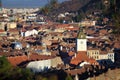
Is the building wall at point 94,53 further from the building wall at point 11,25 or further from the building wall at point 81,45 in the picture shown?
the building wall at point 11,25

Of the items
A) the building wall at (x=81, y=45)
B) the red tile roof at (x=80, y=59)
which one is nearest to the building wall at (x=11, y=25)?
the building wall at (x=81, y=45)

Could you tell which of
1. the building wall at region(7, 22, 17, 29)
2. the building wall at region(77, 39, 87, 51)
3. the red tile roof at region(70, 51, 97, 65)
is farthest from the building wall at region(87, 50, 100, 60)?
the building wall at region(7, 22, 17, 29)

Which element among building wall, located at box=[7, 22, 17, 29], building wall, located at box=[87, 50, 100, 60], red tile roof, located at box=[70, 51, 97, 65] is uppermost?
red tile roof, located at box=[70, 51, 97, 65]

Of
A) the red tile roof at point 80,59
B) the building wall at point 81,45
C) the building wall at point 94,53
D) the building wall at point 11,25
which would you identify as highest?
the building wall at point 81,45

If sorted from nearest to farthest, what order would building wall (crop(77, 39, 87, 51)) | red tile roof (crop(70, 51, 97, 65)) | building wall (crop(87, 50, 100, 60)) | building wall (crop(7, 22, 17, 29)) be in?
red tile roof (crop(70, 51, 97, 65)) → building wall (crop(77, 39, 87, 51)) → building wall (crop(87, 50, 100, 60)) → building wall (crop(7, 22, 17, 29))

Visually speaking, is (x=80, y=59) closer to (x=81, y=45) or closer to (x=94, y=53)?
(x=81, y=45)

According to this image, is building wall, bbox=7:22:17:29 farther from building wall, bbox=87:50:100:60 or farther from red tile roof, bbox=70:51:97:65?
red tile roof, bbox=70:51:97:65

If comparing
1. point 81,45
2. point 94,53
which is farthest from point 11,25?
point 81,45

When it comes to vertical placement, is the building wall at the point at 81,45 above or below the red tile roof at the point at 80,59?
above

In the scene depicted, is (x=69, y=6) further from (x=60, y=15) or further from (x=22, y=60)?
(x=22, y=60)

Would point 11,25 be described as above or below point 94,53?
below

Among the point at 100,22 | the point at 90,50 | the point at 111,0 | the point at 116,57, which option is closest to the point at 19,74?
the point at 111,0
